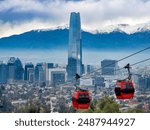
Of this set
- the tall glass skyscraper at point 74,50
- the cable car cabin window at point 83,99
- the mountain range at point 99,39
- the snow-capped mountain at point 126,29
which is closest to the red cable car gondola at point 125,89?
the cable car cabin window at point 83,99

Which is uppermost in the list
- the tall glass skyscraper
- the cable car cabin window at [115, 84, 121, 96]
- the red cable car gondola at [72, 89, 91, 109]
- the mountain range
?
the mountain range

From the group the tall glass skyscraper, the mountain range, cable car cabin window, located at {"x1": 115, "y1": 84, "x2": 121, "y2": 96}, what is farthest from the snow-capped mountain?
cable car cabin window, located at {"x1": 115, "y1": 84, "x2": 121, "y2": 96}

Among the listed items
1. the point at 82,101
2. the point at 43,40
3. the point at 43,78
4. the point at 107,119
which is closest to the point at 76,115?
the point at 107,119

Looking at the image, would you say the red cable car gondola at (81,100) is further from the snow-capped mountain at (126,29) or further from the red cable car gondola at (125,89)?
the snow-capped mountain at (126,29)

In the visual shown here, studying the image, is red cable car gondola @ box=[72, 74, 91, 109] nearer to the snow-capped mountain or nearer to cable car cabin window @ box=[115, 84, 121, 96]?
cable car cabin window @ box=[115, 84, 121, 96]

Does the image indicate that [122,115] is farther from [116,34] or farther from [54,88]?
[116,34]

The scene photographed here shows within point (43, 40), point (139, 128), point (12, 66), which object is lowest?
point (139, 128)

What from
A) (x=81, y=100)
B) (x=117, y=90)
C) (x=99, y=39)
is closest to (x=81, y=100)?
(x=81, y=100)

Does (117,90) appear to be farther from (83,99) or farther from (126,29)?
(126,29)
